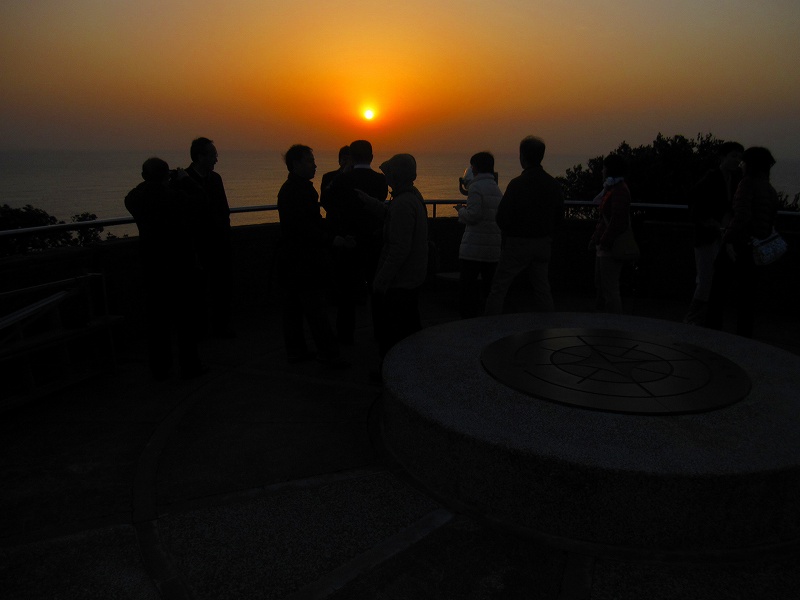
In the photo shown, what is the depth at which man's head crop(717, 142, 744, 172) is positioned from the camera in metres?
5.66

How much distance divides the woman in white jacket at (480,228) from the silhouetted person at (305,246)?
1692 mm

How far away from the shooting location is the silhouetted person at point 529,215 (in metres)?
5.38

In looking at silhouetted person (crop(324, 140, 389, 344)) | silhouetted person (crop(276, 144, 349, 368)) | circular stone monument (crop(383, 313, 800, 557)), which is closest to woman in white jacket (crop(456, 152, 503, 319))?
silhouetted person (crop(324, 140, 389, 344))

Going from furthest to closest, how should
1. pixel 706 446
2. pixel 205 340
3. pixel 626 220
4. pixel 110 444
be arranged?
pixel 205 340 < pixel 626 220 < pixel 110 444 < pixel 706 446

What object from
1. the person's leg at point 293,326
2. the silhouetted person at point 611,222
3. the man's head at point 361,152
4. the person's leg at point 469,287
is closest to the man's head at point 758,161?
the silhouetted person at point 611,222

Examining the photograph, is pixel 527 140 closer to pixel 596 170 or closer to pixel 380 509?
pixel 380 509

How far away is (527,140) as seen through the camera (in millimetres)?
5312

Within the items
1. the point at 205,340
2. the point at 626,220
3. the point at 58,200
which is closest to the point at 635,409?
the point at 626,220

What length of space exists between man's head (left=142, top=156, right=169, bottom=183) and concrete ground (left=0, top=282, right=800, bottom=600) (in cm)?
182

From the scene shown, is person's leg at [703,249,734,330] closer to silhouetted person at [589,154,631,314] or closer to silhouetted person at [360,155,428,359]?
silhouetted person at [589,154,631,314]

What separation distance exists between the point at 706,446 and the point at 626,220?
10.6 feet

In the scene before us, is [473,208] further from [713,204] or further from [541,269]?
[713,204]

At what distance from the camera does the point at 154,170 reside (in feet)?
15.6

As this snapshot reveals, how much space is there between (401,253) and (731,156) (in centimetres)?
364
